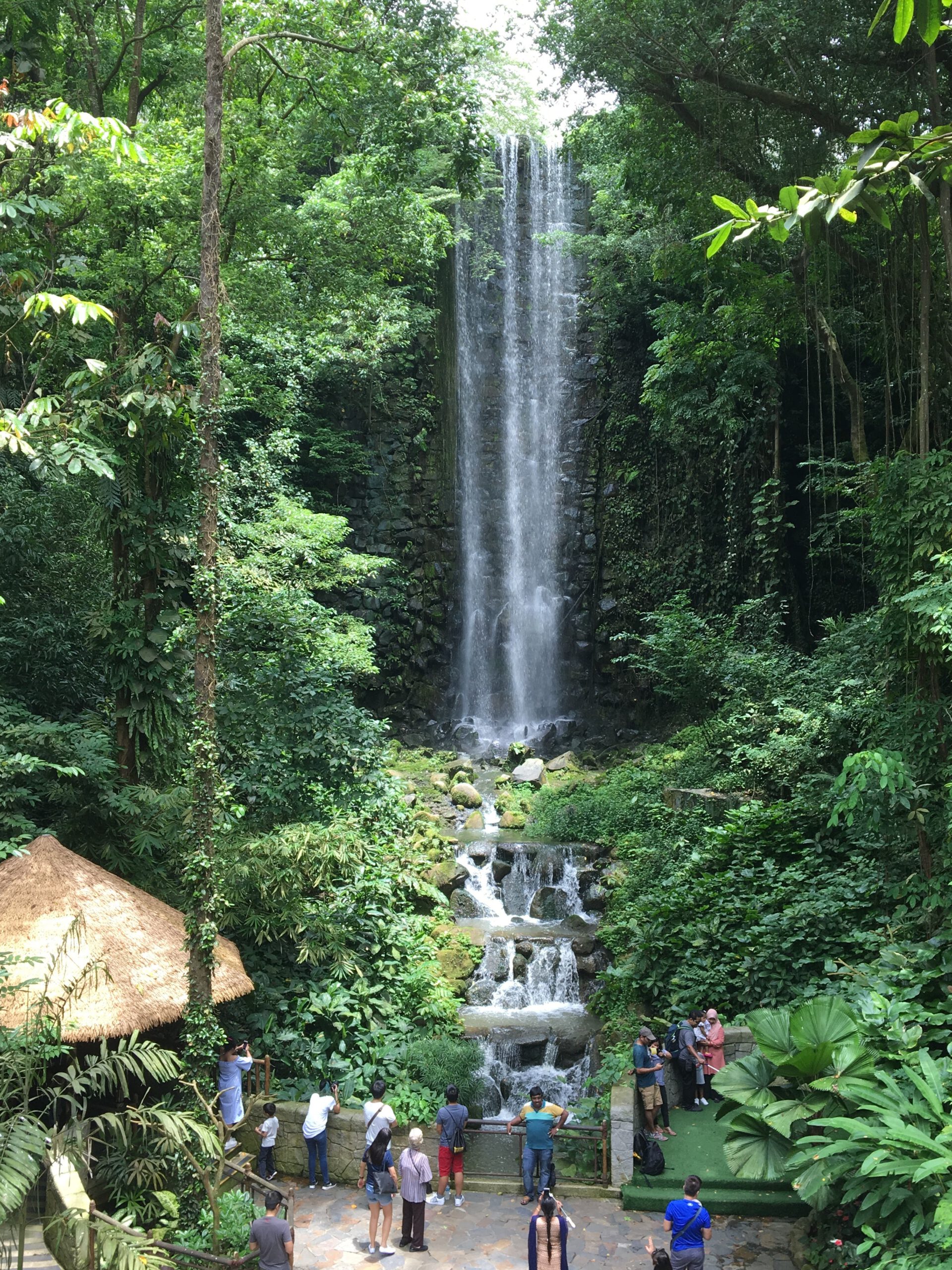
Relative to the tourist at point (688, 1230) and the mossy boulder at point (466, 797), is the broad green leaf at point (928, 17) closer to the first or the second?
the tourist at point (688, 1230)

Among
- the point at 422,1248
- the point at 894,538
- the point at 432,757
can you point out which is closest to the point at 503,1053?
the point at 422,1248

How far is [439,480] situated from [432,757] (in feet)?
24.0

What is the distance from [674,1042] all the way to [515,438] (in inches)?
677

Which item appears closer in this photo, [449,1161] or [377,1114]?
[377,1114]

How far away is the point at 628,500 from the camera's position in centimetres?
2172

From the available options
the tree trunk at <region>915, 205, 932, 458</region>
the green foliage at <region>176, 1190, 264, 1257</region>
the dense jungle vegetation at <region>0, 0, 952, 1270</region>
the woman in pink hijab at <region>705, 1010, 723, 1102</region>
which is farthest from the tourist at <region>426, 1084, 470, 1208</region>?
the tree trunk at <region>915, 205, 932, 458</region>

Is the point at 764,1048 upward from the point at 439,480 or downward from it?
downward

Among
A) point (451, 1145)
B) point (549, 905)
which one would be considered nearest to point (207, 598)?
point (451, 1145)

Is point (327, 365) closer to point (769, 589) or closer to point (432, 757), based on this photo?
point (432, 757)

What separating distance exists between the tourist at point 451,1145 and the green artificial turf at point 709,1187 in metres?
1.35

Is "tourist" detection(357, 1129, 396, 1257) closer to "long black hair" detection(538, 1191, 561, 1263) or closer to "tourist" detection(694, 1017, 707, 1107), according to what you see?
"long black hair" detection(538, 1191, 561, 1263)

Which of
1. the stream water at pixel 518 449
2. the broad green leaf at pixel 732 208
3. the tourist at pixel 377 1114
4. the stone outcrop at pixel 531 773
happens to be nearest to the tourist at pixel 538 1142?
the tourist at pixel 377 1114

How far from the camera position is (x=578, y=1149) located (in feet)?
27.2

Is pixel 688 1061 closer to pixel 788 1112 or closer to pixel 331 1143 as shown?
pixel 788 1112
